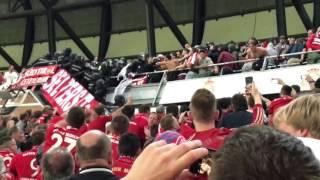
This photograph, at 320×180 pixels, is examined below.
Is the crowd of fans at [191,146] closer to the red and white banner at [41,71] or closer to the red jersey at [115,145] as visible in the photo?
the red jersey at [115,145]

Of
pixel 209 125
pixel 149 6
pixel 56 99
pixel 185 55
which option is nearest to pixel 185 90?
pixel 185 55

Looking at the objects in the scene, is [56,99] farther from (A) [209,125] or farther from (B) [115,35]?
(B) [115,35]

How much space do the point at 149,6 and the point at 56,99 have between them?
862 cm

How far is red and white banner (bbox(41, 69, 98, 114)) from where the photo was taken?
1592 centimetres

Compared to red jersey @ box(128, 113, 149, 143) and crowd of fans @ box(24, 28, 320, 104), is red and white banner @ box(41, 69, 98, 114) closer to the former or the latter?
crowd of fans @ box(24, 28, 320, 104)

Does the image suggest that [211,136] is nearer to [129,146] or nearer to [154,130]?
[129,146]

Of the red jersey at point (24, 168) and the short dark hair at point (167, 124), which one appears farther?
the short dark hair at point (167, 124)

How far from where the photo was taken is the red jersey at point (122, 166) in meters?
5.39

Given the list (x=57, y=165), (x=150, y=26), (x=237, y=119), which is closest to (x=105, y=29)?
(x=150, y=26)

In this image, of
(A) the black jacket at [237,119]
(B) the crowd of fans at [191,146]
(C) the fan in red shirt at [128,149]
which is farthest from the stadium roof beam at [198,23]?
(C) the fan in red shirt at [128,149]

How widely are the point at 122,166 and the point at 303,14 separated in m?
19.0

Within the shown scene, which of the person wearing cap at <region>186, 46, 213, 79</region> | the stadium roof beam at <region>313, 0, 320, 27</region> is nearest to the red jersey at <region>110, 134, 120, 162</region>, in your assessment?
the person wearing cap at <region>186, 46, 213, 79</region>

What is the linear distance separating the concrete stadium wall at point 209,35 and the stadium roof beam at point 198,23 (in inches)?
8.5

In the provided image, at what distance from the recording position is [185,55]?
18.2 metres
